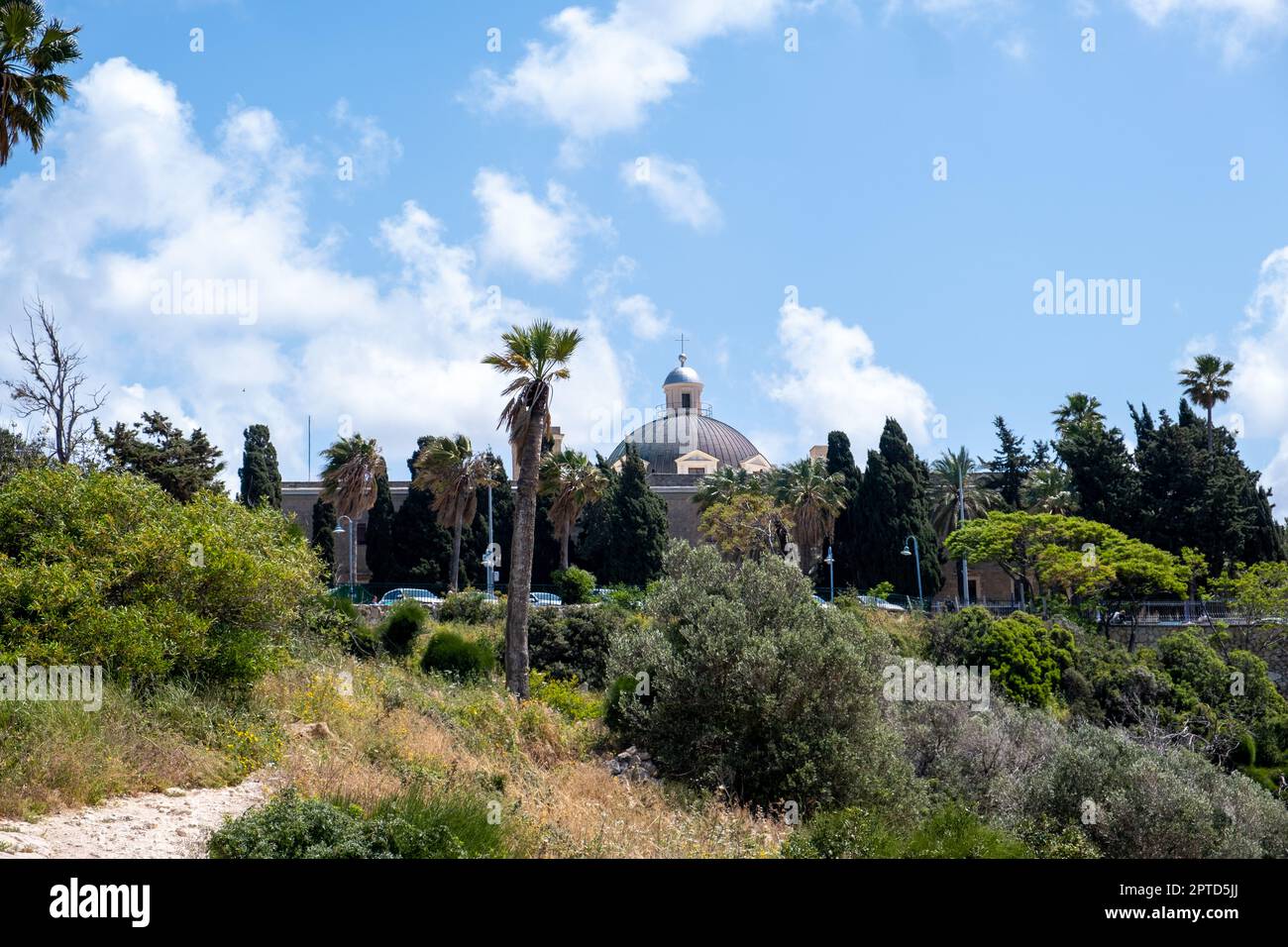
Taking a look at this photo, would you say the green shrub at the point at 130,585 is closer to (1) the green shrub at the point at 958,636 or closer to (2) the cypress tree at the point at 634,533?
(1) the green shrub at the point at 958,636

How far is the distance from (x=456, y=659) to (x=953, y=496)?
32.4 m

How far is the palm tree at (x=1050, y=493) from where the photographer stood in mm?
46906

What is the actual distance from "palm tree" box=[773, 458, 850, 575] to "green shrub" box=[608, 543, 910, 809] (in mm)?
28646

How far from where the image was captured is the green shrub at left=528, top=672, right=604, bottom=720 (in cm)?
2002

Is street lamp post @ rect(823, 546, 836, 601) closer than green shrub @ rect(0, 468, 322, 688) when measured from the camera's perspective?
No

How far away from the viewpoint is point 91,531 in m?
11.8

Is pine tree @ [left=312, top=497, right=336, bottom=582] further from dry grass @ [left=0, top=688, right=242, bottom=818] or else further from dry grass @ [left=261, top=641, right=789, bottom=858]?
A: dry grass @ [left=0, top=688, right=242, bottom=818]

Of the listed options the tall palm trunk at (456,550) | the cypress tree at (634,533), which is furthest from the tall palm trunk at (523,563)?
the cypress tree at (634,533)

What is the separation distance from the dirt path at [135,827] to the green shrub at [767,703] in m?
6.57

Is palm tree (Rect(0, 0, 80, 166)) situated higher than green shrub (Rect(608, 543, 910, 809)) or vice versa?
palm tree (Rect(0, 0, 80, 166))

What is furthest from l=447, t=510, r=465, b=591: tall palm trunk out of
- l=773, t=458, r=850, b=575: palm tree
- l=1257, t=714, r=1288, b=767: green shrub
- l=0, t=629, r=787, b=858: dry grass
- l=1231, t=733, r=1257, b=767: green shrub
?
l=1257, t=714, r=1288, b=767: green shrub

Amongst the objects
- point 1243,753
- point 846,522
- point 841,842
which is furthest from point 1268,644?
point 841,842

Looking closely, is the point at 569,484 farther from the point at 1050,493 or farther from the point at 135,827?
the point at 135,827
